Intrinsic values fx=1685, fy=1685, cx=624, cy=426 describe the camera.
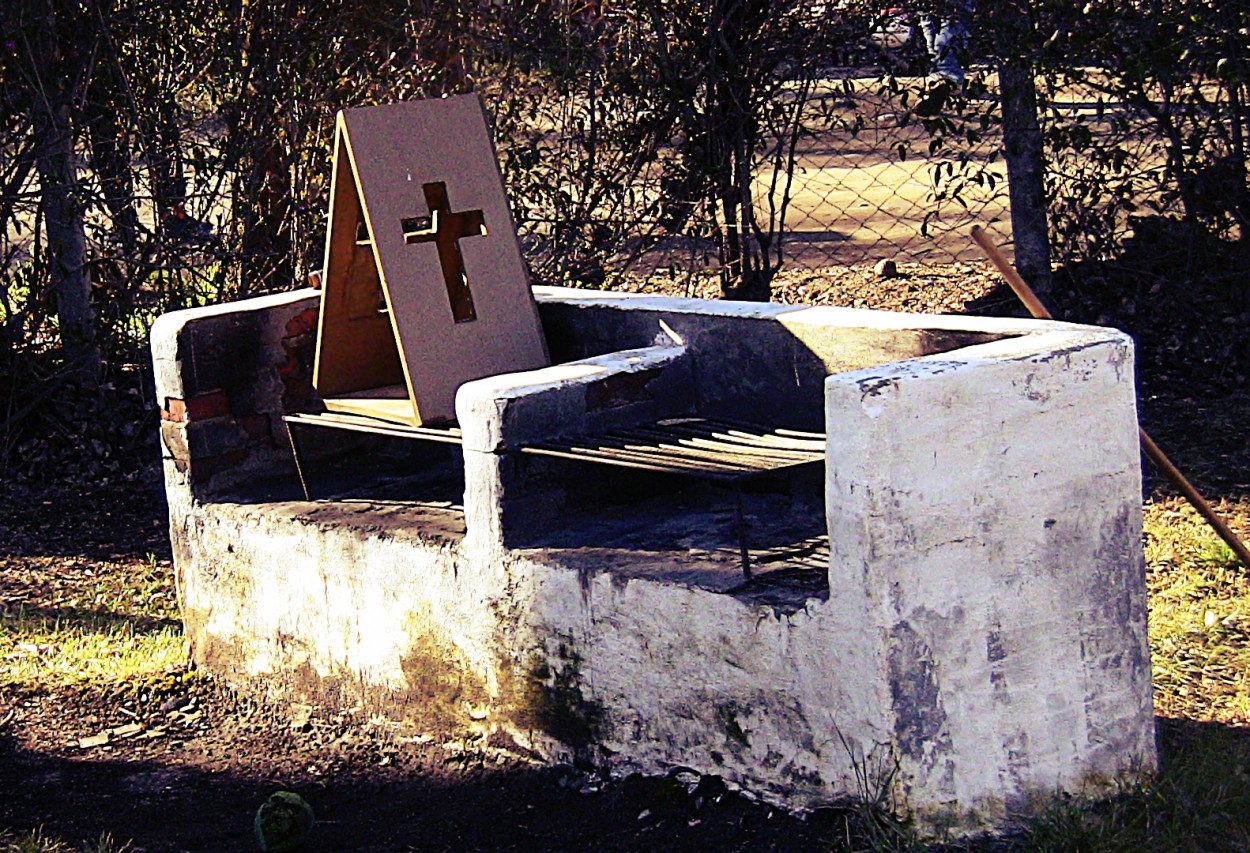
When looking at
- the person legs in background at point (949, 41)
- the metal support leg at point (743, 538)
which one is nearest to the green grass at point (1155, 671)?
the metal support leg at point (743, 538)

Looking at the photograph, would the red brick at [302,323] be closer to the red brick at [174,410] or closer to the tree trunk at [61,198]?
the red brick at [174,410]

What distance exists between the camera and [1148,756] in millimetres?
3691

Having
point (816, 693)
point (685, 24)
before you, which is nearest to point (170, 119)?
point (685, 24)

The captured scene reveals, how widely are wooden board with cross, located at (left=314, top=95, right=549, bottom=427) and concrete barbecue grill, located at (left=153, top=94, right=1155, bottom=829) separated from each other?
0.03 metres

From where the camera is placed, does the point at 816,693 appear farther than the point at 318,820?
No

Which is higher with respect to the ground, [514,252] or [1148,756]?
[514,252]

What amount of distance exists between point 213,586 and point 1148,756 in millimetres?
2720

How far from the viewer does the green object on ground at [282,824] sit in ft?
12.7

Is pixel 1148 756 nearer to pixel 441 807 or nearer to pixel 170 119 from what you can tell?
pixel 441 807

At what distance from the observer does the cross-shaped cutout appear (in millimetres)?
4809

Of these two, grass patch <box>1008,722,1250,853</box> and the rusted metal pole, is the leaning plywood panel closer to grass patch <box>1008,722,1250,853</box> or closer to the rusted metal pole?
the rusted metal pole

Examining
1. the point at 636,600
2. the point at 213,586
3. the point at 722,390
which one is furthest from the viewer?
the point at 213,586

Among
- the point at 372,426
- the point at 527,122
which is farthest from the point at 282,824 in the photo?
the point at 527,122

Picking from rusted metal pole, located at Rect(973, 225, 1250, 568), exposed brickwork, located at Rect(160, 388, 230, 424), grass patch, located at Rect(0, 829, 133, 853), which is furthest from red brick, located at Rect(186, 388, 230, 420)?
rusted metal pole, located at Rect(973, 225, 1250, 568)
